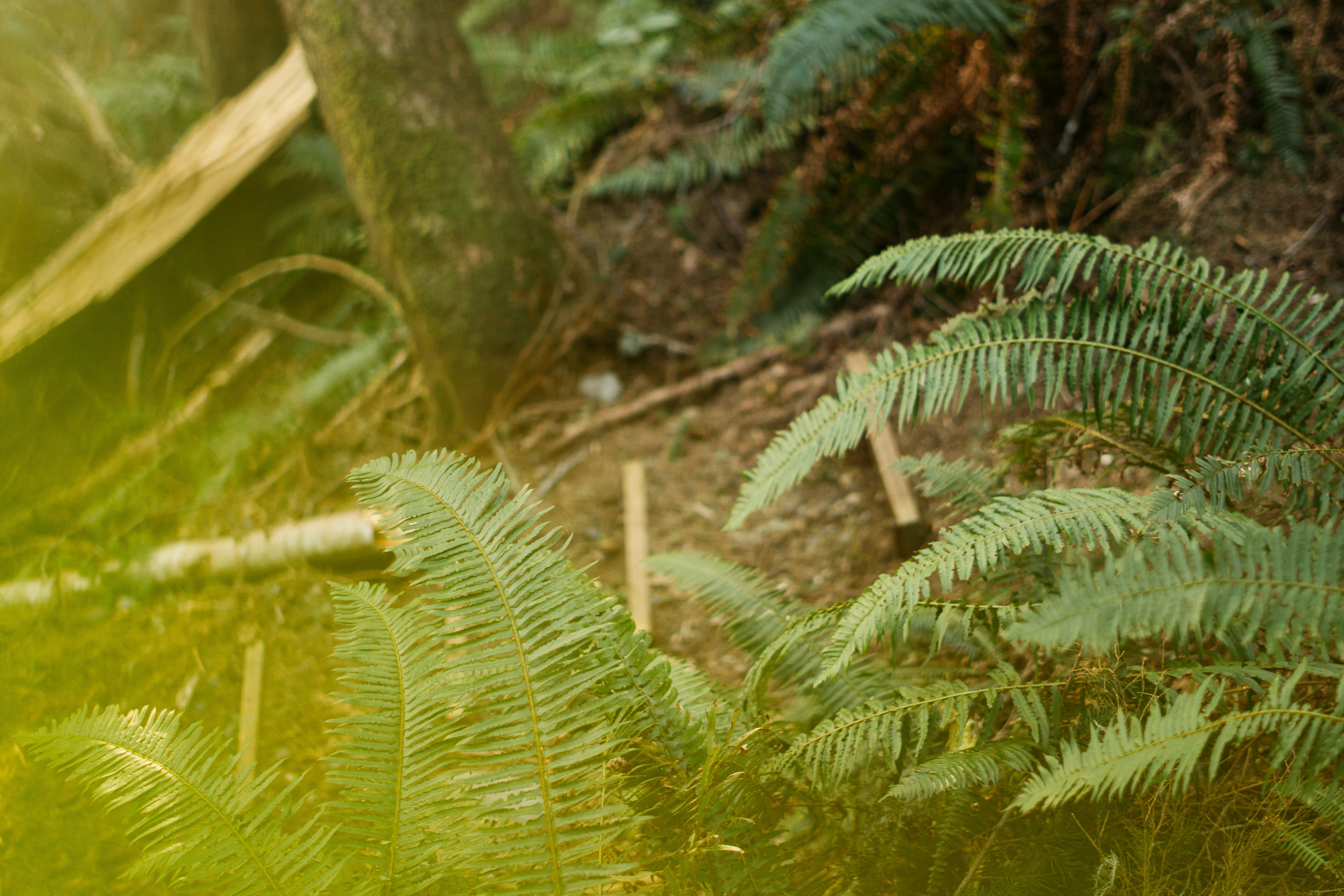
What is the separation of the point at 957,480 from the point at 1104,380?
34 centimetres

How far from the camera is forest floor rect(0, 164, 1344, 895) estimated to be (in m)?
1.98

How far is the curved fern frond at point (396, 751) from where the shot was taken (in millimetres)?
1146

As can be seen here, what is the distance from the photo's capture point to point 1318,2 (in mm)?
2137

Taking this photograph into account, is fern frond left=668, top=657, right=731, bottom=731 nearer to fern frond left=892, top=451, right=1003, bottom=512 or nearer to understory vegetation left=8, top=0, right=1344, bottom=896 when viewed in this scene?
understory vegetation left=8, top=0, right=1344, bottom=896

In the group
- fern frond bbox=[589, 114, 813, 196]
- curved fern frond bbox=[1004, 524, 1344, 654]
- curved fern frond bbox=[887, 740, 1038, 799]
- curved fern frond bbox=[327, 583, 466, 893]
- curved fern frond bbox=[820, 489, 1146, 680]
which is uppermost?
fern frond bbox=[589, 114, 813, 196]

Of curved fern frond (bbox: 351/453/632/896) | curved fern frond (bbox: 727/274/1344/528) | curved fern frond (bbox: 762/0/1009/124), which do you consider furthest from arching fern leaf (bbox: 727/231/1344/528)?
curved fern frond (bbox: 762/0/1009/124)

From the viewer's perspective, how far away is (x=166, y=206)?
3.65 m

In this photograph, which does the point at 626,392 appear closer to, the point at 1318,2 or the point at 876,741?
the point at 876,741

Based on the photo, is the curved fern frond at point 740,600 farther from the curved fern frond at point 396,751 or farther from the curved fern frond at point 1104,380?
the curved fern frond at point 396,751

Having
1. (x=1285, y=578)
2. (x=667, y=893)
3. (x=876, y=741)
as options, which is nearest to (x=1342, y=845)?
(x=1285, y=578)

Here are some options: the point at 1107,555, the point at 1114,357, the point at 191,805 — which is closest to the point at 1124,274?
the point at 1114,357

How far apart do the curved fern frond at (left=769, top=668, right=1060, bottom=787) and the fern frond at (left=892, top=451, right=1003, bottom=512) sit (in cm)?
41

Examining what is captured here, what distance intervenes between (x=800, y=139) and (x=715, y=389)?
1.07m

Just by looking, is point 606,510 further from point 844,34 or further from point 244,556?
point 844,34
